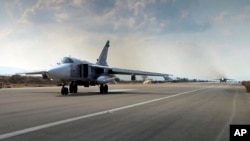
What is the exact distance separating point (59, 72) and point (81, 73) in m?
3.48

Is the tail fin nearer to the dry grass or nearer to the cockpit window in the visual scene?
the cockpit window

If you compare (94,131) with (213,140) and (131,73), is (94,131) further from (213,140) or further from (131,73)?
(131,73)

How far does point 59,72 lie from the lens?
24.2 metres

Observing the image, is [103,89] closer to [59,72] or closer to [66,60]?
[66,60]

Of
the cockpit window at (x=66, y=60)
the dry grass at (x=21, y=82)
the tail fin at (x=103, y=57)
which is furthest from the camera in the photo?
the dry grass at (x=21, y=82)

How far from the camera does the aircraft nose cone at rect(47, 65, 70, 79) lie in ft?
77.9

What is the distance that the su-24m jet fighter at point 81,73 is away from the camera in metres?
24.6

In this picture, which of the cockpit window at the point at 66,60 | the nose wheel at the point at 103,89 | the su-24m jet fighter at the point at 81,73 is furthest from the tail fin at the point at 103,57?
the cockpit window at the point at 66,60

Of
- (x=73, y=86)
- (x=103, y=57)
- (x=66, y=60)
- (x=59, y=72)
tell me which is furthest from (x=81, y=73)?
(x=103, y=57)

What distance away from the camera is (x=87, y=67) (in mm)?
27891

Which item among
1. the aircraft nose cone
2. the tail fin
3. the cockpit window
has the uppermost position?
the tail fin

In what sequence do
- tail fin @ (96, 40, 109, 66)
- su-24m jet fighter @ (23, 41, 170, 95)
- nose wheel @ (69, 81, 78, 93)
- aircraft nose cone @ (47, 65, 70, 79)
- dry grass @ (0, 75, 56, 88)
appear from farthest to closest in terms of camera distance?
1. dry grass @ (0, 75, 56, 88)
2. tail fin @ (96, 40, 109, 66)
3. nose wheel @ (69, 81, 78, 93)
4. su-24m jet fighter @ (23, 41, 170, 95)
5. aircraft nose cone @ (47, 65, 70, 79)

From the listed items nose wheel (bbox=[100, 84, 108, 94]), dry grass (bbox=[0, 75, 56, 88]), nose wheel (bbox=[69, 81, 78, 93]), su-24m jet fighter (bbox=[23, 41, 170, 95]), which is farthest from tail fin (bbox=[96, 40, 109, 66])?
dry grass (bbox=[0, 75, 56, 88])

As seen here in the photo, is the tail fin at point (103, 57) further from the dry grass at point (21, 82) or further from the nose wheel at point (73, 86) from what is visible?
the dry grass at point (21, 82)
